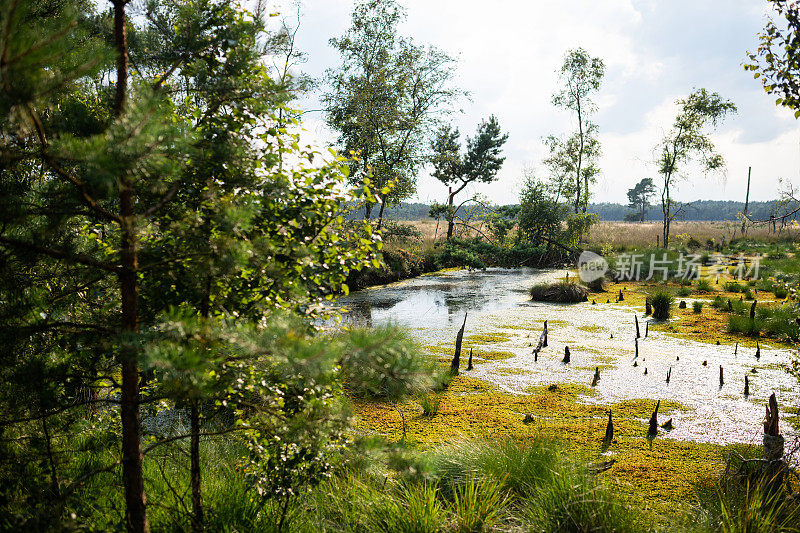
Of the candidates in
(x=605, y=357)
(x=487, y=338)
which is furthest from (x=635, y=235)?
(x=605, y=357)

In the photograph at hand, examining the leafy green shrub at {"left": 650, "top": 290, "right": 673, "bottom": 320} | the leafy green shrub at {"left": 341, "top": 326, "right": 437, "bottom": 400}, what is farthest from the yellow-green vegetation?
the leafy green shrub at {"left": 650, "top": 290, "right": 673, "bottom": 320}

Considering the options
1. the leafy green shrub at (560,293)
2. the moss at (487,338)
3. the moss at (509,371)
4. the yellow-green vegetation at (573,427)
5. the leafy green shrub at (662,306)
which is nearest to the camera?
the yellow-green vegetation at (573,427)

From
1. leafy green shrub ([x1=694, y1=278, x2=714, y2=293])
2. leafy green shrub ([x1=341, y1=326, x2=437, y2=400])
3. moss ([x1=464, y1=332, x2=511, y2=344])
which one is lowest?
moss ([x1=464, y1=332, x2=511, y2=344])

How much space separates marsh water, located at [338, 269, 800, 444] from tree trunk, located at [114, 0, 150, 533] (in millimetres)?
1016

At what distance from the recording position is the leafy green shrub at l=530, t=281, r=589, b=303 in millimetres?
13961

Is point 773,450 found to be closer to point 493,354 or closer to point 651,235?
point 493,354

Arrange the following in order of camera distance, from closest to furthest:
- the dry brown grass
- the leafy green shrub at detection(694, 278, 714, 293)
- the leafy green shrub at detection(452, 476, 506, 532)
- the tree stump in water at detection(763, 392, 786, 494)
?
the leafy green shrub at detection(452, 476, 506, 532) → the tree stump in water at detection(763, 392, 786, 494) → the leafy green shrub at detection(694, 278, 714, 293) → the dry brown grass

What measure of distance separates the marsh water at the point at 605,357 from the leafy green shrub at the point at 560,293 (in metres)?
0.68

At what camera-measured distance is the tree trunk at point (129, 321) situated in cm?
183

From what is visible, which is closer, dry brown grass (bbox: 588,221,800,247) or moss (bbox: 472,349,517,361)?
moss (bbox: 472,349,517,361)

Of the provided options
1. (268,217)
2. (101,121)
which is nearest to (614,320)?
(268,217)

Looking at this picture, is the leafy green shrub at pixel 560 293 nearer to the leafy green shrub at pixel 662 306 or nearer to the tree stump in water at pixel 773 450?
the leafy green shrub at pixel 662 306

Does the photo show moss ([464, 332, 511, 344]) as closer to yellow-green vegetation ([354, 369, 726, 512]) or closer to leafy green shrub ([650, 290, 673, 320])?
yellow-green vegetation ([354, 369, 726, 512])

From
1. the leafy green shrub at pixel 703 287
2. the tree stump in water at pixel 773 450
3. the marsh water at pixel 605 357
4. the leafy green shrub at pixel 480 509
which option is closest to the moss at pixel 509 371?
the marsh water at pixel 605 357
